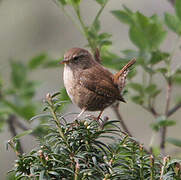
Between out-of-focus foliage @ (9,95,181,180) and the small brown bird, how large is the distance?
1131 mm

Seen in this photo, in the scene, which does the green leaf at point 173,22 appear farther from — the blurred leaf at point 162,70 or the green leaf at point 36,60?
the green leaf at point 36,60

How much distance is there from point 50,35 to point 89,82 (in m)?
4.09

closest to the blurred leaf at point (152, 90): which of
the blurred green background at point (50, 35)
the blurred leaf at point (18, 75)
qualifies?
the blurred leaf at point (18, 75)

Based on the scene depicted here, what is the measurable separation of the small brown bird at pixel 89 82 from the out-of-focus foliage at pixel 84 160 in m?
1.13

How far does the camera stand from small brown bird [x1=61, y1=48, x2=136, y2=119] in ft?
8.71

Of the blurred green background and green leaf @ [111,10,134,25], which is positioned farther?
the blurred green background

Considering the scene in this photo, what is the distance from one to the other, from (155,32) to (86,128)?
54.3 inches

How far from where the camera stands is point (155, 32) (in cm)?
261

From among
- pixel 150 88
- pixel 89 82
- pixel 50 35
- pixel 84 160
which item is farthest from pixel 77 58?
pixel 50 35

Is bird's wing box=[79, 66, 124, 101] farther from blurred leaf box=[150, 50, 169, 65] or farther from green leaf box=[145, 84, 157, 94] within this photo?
blurred leaf box=[150, 50, 169, 65]

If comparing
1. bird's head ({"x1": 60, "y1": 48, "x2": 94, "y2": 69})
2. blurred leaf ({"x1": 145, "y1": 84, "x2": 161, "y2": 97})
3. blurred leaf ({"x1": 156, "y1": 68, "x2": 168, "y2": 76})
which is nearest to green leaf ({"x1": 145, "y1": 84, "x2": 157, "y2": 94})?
blurred leaf ({"x1": 145, "y1": 84, "x2": 161, "y2": 97})

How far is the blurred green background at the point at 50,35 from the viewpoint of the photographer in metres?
5.38

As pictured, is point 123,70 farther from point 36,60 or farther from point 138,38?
point 36,60

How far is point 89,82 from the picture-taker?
280cm
